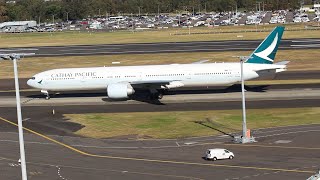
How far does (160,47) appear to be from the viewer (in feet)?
548

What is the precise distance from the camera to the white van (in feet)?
182

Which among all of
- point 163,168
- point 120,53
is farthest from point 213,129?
point 120,53

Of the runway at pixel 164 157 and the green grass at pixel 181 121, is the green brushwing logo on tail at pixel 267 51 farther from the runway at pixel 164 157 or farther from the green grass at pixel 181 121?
the runway at pixel 164 157

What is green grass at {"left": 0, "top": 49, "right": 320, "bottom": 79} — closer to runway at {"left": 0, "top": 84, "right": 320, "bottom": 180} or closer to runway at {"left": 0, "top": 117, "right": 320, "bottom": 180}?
runway at {"left": 0, "top": 84, "right": 320, "bottom": 180}

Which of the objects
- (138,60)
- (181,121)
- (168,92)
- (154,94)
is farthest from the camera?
(138,60)

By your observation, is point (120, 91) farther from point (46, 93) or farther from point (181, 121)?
point (181, 121)

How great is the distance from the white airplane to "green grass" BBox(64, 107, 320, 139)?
9.45 metres

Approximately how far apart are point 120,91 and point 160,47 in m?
79.4

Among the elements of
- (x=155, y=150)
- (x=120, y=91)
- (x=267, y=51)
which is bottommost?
(x=155, y=150)

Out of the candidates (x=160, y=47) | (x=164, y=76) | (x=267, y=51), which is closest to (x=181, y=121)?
(x=164, y=76)

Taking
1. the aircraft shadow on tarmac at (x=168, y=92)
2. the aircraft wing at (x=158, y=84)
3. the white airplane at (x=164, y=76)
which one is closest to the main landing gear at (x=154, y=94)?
the white airplane at (x=164, y=76)

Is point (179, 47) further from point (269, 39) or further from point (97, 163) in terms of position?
point (97, 163)

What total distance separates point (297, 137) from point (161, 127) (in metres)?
16.7

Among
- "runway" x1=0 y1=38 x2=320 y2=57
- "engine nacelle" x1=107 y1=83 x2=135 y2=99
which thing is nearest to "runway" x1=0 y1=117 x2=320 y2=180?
"engine nacelle" x1=107 y1=83 x2=135 y2=99
